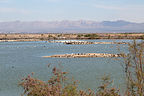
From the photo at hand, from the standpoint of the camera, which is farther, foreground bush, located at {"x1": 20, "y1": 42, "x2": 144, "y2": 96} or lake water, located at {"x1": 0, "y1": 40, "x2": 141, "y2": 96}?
lake water, located at {"x1": 0, "y1": 40, "x2": 141, "y2": 96}

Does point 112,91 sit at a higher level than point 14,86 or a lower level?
higher

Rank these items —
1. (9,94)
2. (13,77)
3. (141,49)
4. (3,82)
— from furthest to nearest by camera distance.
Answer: (13,77) < (3,82) < (9,94) < (141,49)

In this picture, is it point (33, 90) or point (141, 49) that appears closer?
point (141, 49)

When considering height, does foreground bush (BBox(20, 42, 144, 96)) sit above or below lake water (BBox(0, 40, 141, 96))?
above

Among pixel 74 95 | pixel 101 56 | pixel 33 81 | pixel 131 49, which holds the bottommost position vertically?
pixel 101 56

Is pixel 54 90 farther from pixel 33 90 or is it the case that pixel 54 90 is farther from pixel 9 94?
pixel 9 94

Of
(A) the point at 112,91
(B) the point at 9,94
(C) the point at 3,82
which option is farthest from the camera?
(C) the point at 3,82

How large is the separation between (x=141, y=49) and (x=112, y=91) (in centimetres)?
162

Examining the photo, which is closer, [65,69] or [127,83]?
[127,83]

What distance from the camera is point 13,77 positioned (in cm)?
2277

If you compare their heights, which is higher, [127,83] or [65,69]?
[127,83]

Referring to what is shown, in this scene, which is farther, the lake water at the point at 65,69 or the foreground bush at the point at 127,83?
the lake water at the point at 65,69

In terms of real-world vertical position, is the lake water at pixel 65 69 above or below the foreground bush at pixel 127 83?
below

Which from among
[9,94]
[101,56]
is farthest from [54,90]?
[101,56]
